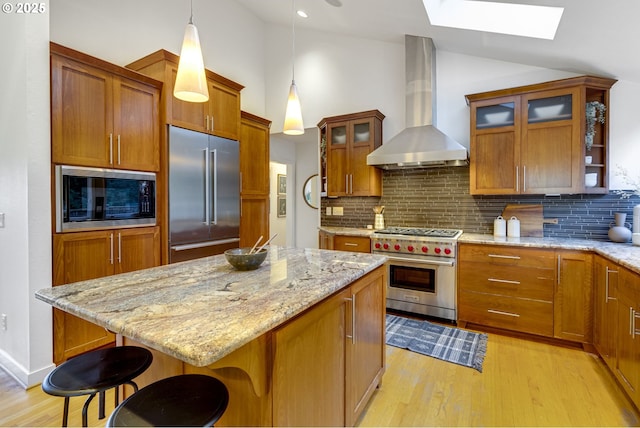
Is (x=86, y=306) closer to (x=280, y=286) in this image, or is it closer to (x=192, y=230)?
(x=280, y=286)

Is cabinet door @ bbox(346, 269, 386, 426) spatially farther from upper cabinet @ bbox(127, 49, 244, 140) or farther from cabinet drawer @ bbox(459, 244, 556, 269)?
upper cabinet @ bbox(127, 49, 244, 140)

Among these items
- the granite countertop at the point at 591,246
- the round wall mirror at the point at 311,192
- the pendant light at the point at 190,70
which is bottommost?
the granite countertop at the point at 591,246

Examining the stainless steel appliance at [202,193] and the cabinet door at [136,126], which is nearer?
the cabinet door at [136,126]

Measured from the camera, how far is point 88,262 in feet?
7.66

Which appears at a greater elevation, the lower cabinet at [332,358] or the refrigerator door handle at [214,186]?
the refrigerator door handle at [214,186]

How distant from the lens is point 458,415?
5.87 ft

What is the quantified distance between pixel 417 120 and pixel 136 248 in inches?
126

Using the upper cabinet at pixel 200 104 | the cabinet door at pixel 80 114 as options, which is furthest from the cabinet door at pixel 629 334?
the cabinet door at pixel 80 114

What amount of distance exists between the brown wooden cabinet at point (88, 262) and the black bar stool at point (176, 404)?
1.75m

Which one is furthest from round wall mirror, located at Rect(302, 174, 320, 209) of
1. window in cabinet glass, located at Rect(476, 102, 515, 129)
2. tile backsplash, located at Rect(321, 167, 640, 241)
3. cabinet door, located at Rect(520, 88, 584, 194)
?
cabinet door, located at Rect(520, 88, 584, 194)

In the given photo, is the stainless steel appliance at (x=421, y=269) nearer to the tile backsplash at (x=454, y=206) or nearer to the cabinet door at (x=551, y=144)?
the tile backsplash at (x=454, y=206)

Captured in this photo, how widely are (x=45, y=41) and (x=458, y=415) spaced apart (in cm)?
363

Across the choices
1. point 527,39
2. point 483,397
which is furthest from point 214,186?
point 527,39

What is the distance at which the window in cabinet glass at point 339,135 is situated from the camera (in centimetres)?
397
